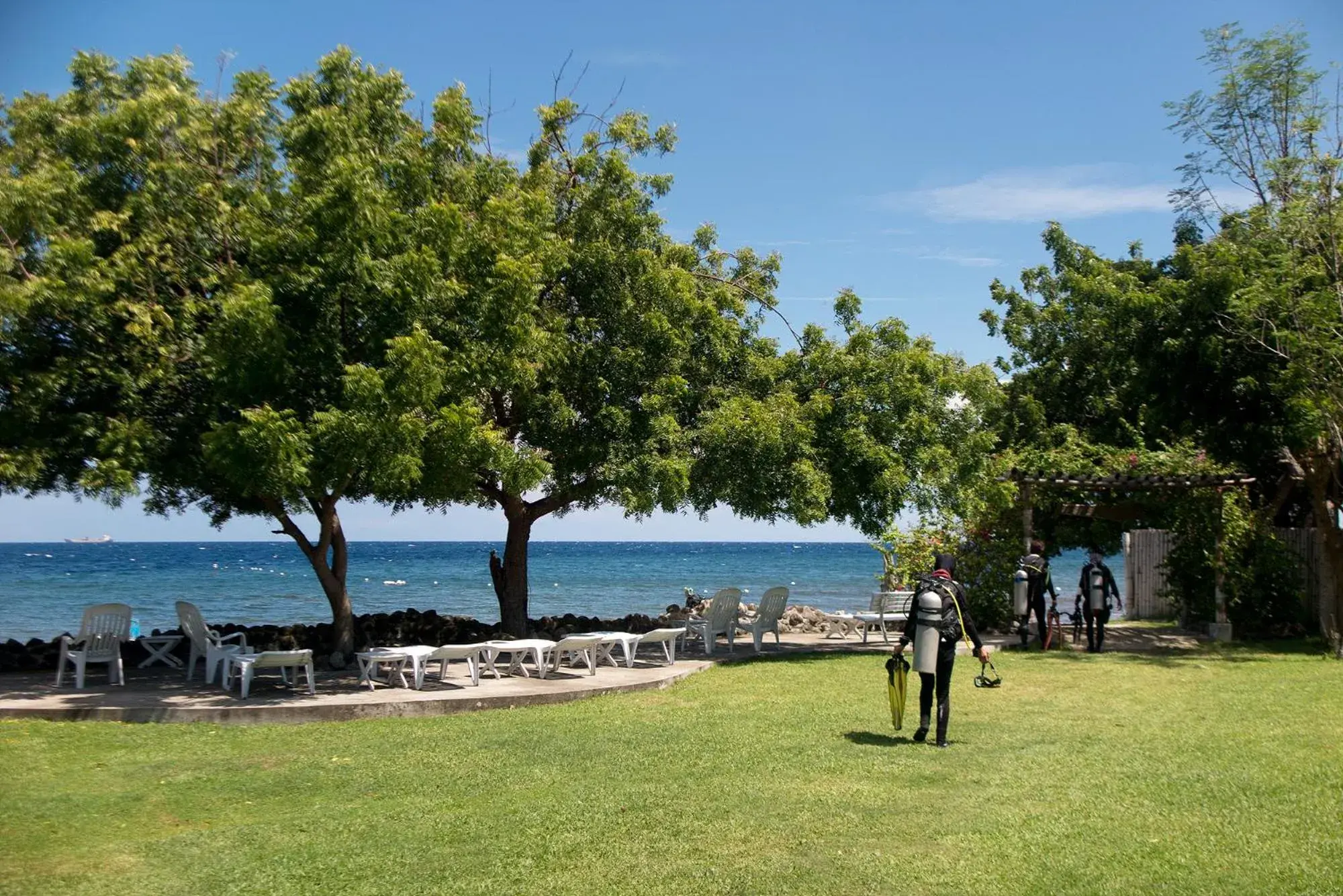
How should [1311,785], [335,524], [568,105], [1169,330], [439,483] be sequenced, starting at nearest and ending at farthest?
[1311,785] → [439,483] → [335,524] → [568,105] → [1169,330]

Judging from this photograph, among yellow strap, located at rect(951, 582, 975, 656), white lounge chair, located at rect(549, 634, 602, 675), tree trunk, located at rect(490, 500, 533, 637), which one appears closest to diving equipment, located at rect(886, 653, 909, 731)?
yellow strap, located at rect(951, 582, 975, 656)

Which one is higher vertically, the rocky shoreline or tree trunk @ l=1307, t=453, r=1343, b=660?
tree trunk @ l=1307, t=453, r=1343, b=660

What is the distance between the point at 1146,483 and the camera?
17.6 m

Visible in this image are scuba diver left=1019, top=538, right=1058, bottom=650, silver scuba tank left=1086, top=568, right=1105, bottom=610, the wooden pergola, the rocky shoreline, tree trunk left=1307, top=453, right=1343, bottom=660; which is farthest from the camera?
the wooden pergola

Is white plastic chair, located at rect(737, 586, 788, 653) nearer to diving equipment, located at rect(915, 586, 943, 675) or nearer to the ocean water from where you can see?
diving equipment, located at rect(915, 586, 943, 675)

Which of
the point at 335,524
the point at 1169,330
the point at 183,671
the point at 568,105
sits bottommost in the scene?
the point at 183,671

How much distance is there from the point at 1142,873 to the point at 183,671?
41.3 ft

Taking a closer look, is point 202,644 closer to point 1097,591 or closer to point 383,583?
point 1097,591

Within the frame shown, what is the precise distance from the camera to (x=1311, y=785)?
7.65m

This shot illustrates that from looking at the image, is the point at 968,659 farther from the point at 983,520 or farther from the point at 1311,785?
the point at 1311,785

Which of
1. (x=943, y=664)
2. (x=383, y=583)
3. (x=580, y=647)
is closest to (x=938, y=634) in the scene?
(x=943, y=664)

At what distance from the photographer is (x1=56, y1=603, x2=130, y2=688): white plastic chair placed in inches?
497

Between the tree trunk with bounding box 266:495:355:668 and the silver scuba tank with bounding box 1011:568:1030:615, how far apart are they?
10036mm

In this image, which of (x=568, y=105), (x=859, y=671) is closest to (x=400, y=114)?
(x=568, y=105)
